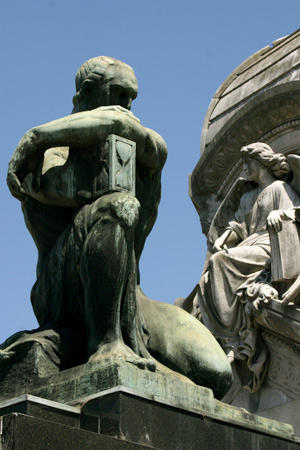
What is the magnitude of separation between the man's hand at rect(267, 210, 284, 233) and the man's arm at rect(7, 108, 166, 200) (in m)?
5.33

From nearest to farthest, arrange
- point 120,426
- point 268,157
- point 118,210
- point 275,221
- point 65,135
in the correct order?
point 120,426 → point 118,210 → point 65,135 → point 275,221 → point 268,157

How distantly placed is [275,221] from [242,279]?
77 centimetres

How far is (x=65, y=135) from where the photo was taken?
5.41 meters

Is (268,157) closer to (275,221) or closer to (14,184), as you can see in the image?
(275,221)

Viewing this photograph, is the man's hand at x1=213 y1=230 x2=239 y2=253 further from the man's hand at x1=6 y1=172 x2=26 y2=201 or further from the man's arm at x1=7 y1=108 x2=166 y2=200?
the man's hand at x1=6 y1=172 x2=26 y2=201

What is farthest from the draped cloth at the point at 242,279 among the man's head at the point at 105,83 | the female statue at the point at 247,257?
the man's head at the point at 105,83

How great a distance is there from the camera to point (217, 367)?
5.42 m

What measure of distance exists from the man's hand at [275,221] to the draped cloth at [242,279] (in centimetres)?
31

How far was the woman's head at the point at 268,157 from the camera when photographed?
37.8ft

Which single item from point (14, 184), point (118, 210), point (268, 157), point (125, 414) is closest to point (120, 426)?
point (125, 414)

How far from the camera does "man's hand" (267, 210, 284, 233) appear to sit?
1062 centimetres

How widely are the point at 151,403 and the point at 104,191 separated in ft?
3.97

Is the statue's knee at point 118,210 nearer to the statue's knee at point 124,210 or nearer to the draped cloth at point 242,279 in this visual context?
the statue's knee at point 124,210

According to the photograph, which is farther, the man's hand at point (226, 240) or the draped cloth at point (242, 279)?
the man's hand at point (226, 240)
